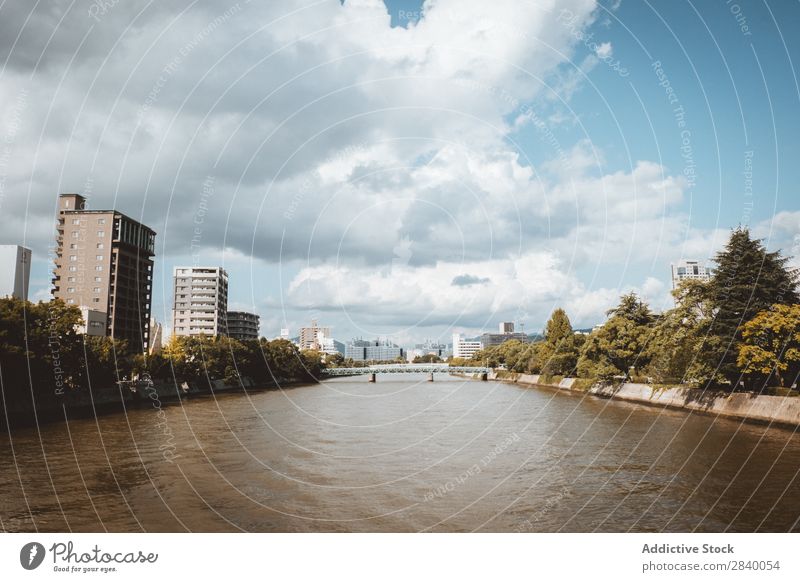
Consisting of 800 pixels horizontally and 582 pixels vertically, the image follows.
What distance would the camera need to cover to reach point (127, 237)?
92812mm

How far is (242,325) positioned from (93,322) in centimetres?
7564

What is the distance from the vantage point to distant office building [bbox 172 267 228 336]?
130m

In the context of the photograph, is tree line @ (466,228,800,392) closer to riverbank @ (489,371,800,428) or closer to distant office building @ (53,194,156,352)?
riverbank @ (489,371,800,428)

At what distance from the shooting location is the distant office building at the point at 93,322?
75750 millimetres

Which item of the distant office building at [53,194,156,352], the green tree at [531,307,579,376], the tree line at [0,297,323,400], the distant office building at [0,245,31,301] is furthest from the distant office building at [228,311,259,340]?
the green tree at [531,307,579,376]

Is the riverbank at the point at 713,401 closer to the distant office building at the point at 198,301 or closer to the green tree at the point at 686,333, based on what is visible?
the green tree at the point at 686,333

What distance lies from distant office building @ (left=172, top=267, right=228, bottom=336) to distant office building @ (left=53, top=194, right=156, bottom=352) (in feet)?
121

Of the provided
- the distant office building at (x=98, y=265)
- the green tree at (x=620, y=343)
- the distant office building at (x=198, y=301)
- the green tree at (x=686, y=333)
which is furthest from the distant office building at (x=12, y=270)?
the green tree at (x=686, y=333)

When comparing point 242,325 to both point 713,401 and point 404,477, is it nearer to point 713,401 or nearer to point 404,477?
point 713,401

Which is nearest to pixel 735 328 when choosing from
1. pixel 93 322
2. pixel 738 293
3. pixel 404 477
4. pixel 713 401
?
pixel 738 293

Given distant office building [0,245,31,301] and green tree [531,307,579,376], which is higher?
distant office building [0,245,31,301]

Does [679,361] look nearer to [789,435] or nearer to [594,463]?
[789,435]
